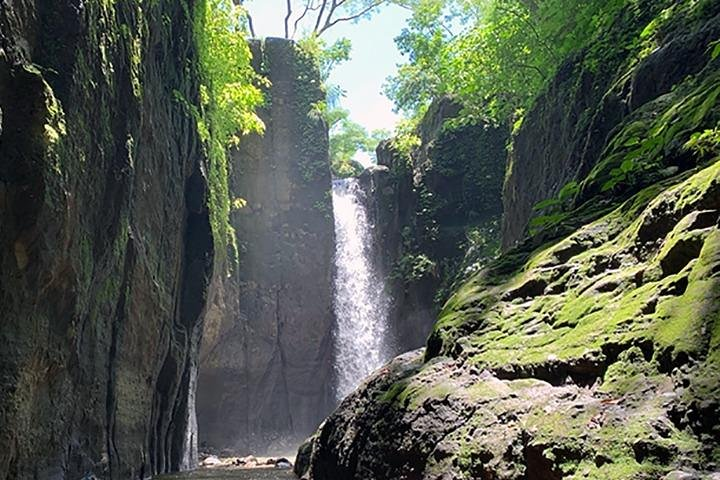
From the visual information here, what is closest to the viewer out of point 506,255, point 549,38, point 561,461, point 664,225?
point 561,461

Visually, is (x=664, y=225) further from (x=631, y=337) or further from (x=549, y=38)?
(x=549, y=38)

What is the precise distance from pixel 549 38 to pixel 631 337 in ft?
43.9

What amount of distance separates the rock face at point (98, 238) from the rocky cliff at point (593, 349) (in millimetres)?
3794

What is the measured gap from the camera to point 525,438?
293cm

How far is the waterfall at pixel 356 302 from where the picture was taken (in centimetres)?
2444

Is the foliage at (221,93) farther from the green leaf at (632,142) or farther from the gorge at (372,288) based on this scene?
the green leaf at (632,142)

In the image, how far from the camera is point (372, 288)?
25.9m

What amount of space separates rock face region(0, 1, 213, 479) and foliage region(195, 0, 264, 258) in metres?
1.28

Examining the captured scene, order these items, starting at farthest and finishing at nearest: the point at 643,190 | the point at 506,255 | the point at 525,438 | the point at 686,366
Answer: the point at 506,255, the point at 643,190, the point at 525,438, the point at 686,366

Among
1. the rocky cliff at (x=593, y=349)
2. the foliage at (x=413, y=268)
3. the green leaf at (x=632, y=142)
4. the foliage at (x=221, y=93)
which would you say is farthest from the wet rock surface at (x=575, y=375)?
the foliage at (x=413, y=268)

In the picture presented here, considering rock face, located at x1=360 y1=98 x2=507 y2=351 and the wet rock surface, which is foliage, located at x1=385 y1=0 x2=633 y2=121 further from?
the wet rock surface

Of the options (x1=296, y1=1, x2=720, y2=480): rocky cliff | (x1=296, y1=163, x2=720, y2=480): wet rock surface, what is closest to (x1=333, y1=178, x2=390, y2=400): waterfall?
(x1=296, y1=1, x2=720, y2=480): rocky cliff

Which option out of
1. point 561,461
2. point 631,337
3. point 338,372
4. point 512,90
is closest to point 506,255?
point 631,337

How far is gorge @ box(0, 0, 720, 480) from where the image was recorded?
300 centimetres
